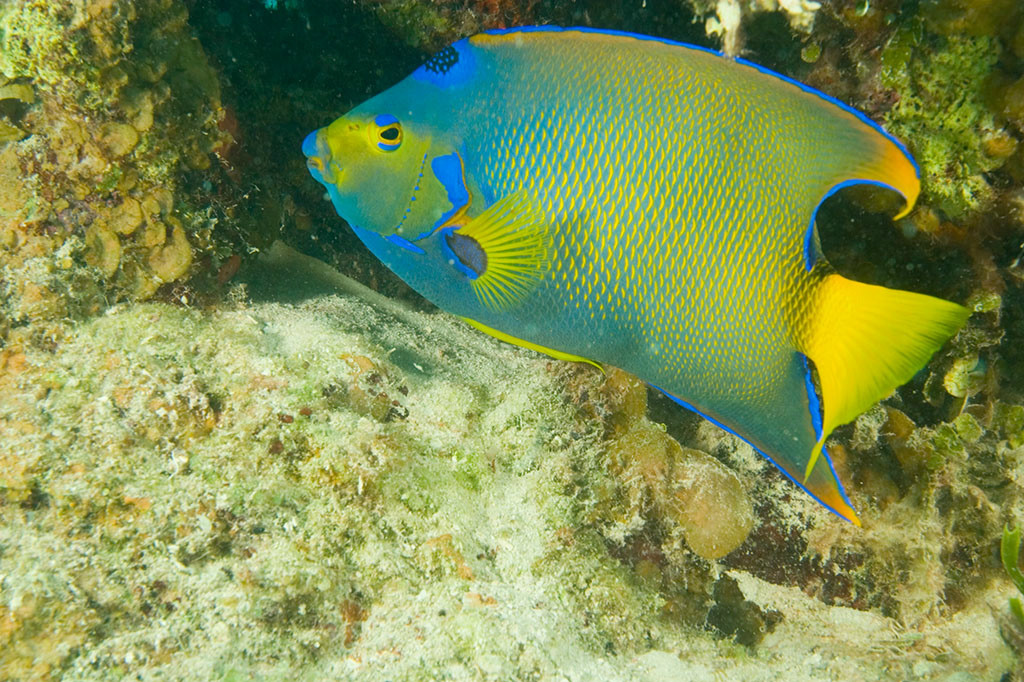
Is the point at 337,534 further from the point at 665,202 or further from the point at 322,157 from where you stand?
the point at 665,202

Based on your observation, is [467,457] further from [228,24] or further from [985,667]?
[228,24]

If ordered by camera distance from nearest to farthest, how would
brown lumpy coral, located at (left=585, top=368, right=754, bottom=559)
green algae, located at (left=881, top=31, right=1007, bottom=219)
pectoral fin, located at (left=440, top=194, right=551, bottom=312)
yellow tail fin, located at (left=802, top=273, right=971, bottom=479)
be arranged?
1. yellow tail fin, located at (left=802, top=273, right=971, bottom=479)
2. pectoral fin, located at (left=440, top=194, right=551, bottom=312)
3. green algae, located at (left=881, top=31, right=1007, bottom=219)
4. brown lumpy coral, located at (left=585, top=368, right=754, bottom=559)

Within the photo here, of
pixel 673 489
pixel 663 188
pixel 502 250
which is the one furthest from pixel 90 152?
pixel 673 489

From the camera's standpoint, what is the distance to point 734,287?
4.82 ft

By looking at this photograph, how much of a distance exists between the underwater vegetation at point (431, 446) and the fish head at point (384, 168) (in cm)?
95

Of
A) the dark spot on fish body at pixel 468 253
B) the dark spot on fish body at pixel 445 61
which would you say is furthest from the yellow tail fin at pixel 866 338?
the dark spot on fish body at pixel 445 61

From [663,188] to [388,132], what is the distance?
83cm

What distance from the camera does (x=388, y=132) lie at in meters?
1.59

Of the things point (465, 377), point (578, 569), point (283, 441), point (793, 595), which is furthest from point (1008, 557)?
point (283, 441)

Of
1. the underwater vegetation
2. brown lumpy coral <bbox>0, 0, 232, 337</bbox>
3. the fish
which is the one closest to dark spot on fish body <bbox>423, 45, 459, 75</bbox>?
the fish

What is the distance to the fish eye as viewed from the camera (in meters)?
1.59

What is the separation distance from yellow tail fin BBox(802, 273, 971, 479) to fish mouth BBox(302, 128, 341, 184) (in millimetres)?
1471

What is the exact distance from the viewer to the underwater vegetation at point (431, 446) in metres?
1.81

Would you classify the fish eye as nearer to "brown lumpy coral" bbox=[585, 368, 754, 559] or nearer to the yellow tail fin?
the yellow tail fin
